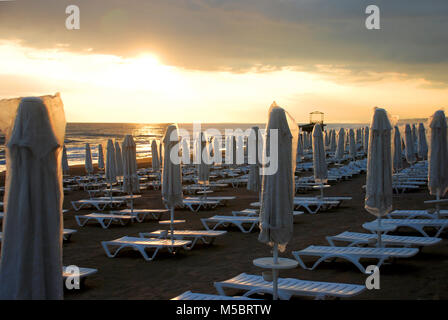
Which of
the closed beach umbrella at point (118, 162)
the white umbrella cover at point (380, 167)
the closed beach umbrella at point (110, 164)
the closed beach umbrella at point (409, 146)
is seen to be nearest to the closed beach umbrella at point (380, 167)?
the white umbrella cover at point (380, 167)

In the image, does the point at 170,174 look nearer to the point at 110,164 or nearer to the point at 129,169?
the point at 129,169

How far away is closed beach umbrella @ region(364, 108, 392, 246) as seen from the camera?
299 inches

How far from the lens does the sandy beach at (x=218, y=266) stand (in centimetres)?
649

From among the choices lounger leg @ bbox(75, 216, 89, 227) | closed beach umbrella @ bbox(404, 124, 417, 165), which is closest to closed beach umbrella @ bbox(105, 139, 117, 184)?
lounger leg @ bbox(75, 216, 89, 227)

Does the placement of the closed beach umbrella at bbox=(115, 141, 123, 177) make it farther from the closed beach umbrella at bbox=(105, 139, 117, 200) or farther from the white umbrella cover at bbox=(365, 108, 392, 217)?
the white umbrella cover at bbox=(365, 108, 392, 217)

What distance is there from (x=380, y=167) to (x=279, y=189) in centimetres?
337

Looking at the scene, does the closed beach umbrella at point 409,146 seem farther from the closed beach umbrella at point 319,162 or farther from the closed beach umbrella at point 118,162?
the closed beach umbrella at point 118,162

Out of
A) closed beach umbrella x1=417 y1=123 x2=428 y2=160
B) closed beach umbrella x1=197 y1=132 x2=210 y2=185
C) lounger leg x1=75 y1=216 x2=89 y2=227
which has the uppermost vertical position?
closed beach umbrella x1=417 y1=123 x2=428 y2=160

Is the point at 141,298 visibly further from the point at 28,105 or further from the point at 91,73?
the point at 91,73

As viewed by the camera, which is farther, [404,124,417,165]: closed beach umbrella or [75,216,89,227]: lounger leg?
[404,124,417,165]: closed beach umbrella

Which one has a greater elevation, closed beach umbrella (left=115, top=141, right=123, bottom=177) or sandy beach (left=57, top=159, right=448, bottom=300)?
closed beach umbrella (left=115, top=141, right=123, bottom=177)

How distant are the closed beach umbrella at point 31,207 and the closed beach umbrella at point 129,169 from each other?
30.5 feet

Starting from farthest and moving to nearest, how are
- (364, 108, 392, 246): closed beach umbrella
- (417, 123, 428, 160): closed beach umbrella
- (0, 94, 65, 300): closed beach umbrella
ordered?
(417, 123, 428, 160): closed beach umbrella, (364, 108, 392, 246): closed beach umbrella, (0, 94, 65, 300): closed beach umbrella

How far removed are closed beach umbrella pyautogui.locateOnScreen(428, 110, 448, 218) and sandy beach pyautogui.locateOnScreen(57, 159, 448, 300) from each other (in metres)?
1.36
